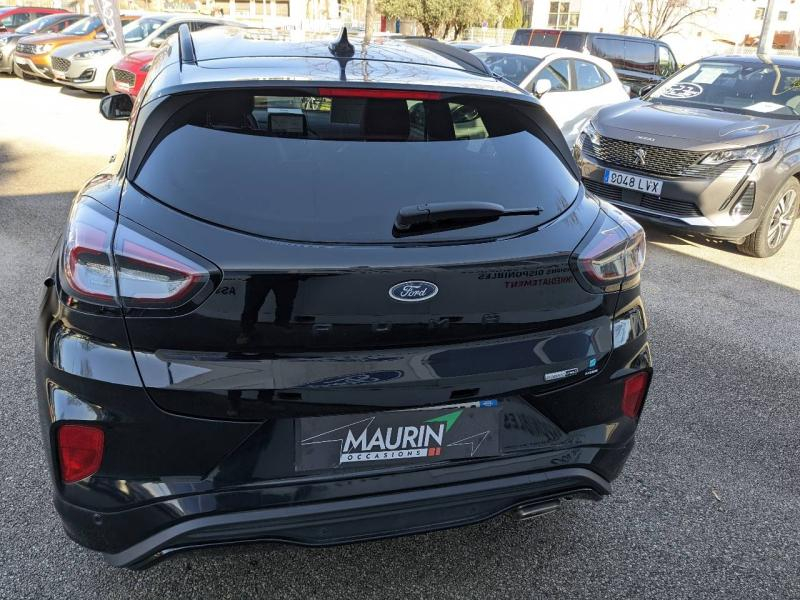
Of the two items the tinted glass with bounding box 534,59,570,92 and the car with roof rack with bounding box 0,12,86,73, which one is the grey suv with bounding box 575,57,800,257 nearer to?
the tinted glass with bounding box 534,59,570,92

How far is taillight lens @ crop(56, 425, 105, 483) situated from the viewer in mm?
1779

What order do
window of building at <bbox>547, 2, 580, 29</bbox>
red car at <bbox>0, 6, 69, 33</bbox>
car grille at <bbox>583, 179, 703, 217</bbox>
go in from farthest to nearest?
window of building at <bbox>547, 2, 580, 29</bbox> → red car at <bbox>0, 6, 69, 33</bbox> → car grille at <bbox>583, 179, 703, 217</bbox>

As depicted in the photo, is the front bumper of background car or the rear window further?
the front bumper of background car

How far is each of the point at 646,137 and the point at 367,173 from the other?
16.1 feet

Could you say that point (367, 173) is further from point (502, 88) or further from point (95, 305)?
point (95, 305)

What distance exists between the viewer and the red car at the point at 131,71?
40.1 feet

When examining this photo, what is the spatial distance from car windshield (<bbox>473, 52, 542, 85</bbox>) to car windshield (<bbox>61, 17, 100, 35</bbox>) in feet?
38.6

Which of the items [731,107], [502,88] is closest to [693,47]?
[731,107]

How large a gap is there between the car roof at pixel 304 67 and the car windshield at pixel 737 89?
502cm

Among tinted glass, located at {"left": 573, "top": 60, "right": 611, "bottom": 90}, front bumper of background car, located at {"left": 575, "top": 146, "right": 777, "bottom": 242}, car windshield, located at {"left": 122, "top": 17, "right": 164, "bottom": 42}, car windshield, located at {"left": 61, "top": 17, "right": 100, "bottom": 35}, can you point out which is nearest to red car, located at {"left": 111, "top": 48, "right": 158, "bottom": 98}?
car windshield, located at {"left": 122, "top": 17, "right": 164, "bottom": 42}

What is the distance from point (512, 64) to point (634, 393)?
8.05 m

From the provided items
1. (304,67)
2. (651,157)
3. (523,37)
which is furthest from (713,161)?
(523,37)

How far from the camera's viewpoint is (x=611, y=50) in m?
15.1

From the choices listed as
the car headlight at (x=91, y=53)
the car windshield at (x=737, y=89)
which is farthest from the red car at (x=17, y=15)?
the car windshield at (x=737, y=89)
